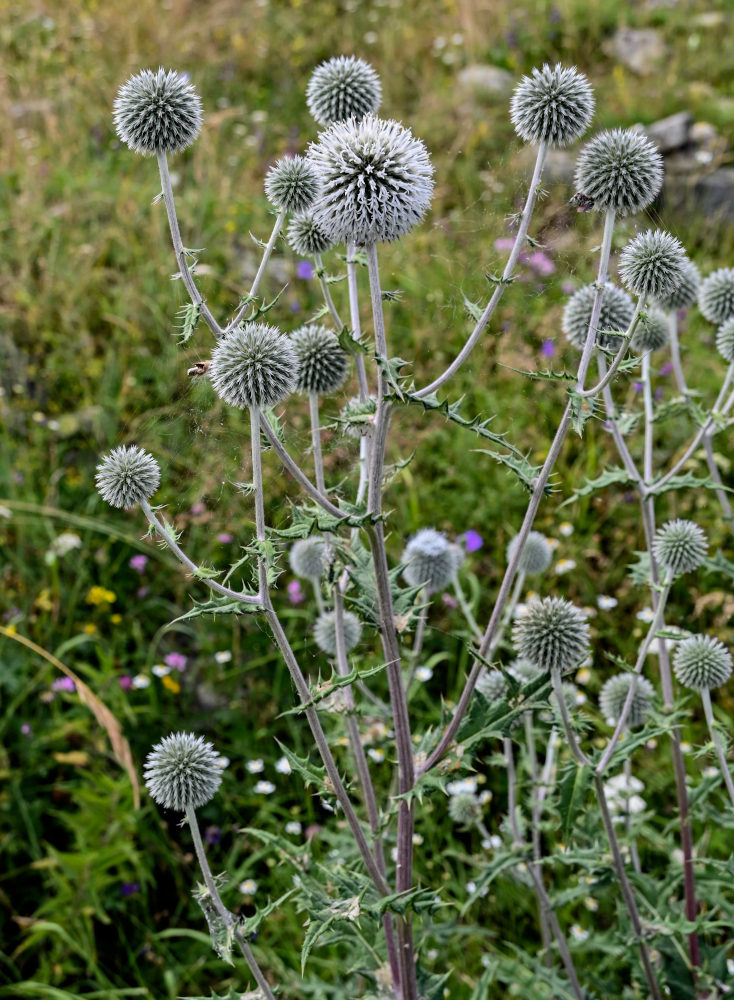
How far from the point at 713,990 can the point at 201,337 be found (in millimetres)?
3196

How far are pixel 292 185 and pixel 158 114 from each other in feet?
1.07

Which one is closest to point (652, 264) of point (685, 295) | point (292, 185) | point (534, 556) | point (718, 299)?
point (292, 185)

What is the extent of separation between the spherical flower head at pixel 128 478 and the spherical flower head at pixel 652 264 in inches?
43.0

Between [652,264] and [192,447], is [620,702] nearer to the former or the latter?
[652,264]

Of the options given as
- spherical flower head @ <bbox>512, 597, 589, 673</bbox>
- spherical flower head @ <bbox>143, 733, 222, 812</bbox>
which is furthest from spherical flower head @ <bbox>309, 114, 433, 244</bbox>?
spherical flower head @ <bbox>143, 733, 222, 812</bbox>

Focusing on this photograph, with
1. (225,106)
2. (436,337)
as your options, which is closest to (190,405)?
(436,337)

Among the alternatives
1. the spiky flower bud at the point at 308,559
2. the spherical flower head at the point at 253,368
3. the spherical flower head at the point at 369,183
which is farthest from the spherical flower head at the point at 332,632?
the spherical flower head at the point at 369,183

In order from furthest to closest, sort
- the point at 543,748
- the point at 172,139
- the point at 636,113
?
1. the point at 636,113
2. the point at 543,748
3. the point at 172,139

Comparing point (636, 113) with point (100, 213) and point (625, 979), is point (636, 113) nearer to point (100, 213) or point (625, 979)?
point (100, 213)

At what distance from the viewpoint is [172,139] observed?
7.24 feet

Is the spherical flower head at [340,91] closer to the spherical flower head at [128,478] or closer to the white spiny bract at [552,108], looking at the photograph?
the white spiny bract at [552,108]

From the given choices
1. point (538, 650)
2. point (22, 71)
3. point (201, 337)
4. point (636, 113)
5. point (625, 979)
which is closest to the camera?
point (538, 650)

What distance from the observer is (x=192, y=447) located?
385 cm

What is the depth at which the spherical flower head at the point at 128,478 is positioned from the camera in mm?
2117
